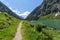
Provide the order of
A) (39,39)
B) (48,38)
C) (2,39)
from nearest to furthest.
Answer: (39,39) < (48,38) < (2,39)

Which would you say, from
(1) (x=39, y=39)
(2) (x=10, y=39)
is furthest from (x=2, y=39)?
(1) (x=39, y=39)

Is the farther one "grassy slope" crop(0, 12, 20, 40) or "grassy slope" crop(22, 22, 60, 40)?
"grassy slope" crop(0, 12, 20, 40)

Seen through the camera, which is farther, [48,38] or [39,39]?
[48,38]

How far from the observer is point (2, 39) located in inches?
1566

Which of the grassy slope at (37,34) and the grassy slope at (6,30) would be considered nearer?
the grassy slope at (37,34)

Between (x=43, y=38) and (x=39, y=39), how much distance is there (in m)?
0.78

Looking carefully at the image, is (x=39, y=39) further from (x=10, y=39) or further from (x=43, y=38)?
(x=10, y=39)

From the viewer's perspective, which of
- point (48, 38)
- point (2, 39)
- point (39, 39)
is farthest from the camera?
point (2, 39)

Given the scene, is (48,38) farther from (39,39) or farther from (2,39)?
(2,39)

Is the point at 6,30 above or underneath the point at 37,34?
above

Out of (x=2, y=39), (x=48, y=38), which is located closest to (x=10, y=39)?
(x=2, y=39)

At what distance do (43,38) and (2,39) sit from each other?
34.7 ft

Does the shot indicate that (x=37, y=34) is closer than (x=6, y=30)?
Yes

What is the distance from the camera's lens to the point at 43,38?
33.4 m
